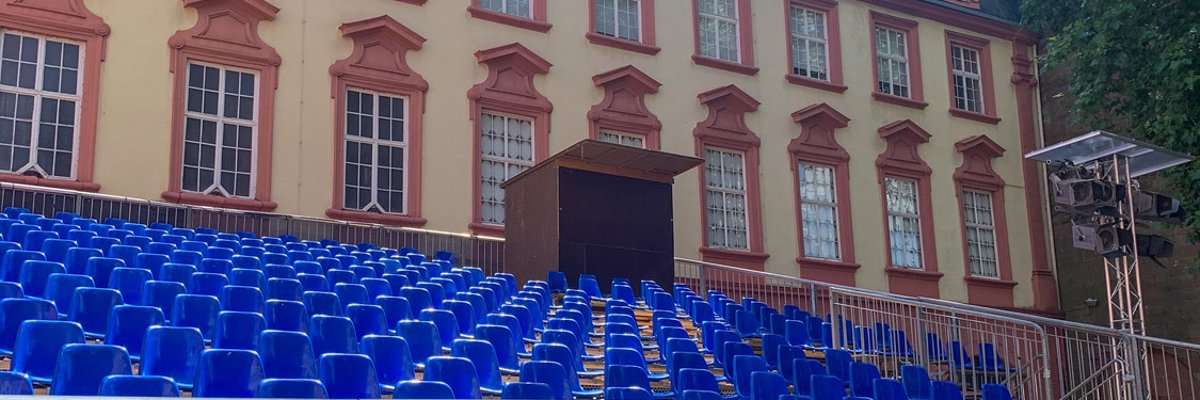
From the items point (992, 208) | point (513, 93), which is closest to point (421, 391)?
point (513, 93)

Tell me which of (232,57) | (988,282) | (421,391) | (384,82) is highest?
(232,57)

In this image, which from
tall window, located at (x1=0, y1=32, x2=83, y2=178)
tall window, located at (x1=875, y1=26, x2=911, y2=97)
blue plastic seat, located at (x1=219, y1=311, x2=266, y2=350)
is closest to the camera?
blue plastic seat, located at (x1=219, y1=311, x2=266, y2=350)

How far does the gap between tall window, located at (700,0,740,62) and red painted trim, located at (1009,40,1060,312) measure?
6.50 meters

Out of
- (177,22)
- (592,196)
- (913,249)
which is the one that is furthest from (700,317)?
(913,249)

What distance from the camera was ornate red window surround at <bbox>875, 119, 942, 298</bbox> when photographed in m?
22.6

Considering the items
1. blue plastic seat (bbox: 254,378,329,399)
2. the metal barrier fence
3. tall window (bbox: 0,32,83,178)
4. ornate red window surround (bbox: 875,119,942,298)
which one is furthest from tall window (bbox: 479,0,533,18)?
blue plastic seat (bbox: 254,378,329,399)

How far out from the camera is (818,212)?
22.3 meters

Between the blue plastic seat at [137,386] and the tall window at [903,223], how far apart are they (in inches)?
717

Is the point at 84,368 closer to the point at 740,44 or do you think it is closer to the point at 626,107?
the point at 626,107

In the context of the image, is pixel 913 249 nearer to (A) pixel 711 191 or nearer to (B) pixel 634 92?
(A) pixel 711 191

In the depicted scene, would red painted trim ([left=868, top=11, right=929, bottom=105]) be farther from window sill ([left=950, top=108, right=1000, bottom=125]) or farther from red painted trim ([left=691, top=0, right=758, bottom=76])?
red painted trim ([left=691, top=0, right=758, bottom=76])

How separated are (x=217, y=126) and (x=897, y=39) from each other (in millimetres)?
13320

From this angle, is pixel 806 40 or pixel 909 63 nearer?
pixel 806 40

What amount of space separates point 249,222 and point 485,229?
3557 millimetres
